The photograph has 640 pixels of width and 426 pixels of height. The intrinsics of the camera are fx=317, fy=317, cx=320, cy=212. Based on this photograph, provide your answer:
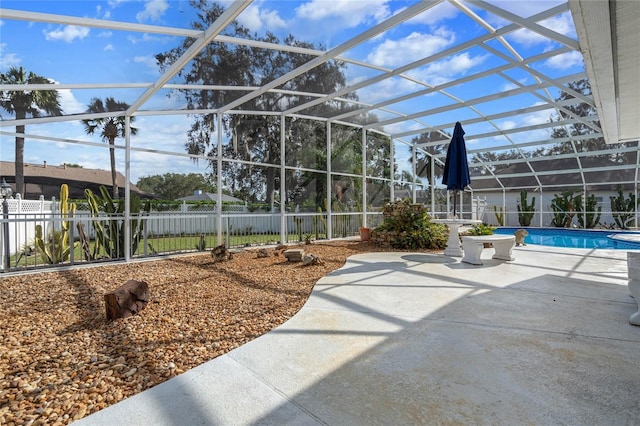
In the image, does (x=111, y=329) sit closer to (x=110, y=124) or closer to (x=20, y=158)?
(x=20, y=158)

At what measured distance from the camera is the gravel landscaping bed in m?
2.01

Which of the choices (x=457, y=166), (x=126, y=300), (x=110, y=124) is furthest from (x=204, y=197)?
(x=457, y=166)

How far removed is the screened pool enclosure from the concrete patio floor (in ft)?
9.70

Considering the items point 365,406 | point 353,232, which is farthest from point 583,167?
point 365,406

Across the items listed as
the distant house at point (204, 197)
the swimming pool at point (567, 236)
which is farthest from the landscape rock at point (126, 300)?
the swimming pool at point (567, 236)

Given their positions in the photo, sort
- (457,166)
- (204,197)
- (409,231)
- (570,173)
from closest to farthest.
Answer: (457,166) → (204,197) → (409,231) → (570,173)

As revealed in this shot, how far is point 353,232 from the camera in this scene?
11.8 m

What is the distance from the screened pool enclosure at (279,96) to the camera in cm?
434

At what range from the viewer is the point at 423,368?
221 centimetres

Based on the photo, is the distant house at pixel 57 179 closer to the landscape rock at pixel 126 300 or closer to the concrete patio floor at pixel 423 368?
the landscape rock at pixel 126 300

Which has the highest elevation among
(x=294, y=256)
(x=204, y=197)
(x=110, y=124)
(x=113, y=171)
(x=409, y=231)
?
(x=110, y=124)

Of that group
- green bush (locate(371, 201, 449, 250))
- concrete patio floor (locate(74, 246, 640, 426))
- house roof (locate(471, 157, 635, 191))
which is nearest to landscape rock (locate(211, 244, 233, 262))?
concrete patio floor (locate(74, 246, 640, 426))

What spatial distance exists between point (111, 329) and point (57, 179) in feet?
24.1

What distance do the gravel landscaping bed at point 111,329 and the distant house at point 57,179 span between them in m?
2.72
